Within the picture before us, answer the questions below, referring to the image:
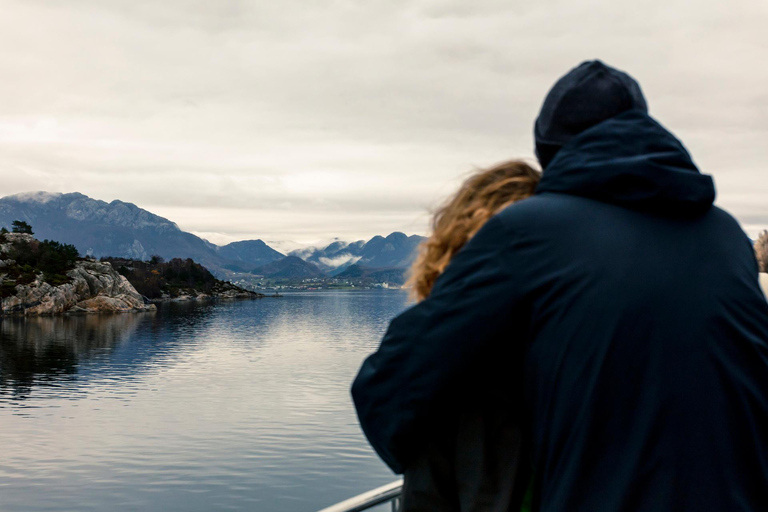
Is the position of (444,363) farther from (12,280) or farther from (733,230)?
(12,280)

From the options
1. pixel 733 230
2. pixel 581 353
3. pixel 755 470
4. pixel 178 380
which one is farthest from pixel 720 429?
pixel 178 380

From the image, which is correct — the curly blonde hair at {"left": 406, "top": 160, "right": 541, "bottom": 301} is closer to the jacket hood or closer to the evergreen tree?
the jacket hood

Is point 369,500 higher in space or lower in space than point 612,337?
lower

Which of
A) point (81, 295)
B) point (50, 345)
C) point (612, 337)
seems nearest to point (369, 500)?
point (612, 337)

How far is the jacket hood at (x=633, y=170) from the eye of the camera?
1.47 metres

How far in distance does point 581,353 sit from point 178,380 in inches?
2330

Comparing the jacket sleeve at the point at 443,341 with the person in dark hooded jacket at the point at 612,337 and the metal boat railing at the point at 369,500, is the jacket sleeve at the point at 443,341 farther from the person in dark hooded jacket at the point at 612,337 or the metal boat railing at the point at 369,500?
the metal boat railing at the point at 369,500

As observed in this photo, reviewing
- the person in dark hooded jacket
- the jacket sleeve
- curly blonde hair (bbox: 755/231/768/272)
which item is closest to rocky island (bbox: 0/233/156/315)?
curly blonde hair (bbox: 755/231/768/272)

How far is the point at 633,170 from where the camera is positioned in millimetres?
1468

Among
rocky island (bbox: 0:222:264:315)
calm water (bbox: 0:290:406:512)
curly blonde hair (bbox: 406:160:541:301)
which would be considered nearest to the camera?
curly blonde hair (bbox: 406:160:541:301)

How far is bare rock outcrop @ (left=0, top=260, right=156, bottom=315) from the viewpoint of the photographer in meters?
116

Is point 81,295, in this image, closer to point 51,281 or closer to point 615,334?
point 51,281

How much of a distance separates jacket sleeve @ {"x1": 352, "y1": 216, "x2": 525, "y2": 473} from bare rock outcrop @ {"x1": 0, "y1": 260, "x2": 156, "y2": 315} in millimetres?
128778

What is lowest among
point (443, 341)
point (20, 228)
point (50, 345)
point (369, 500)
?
point (50, 345)
